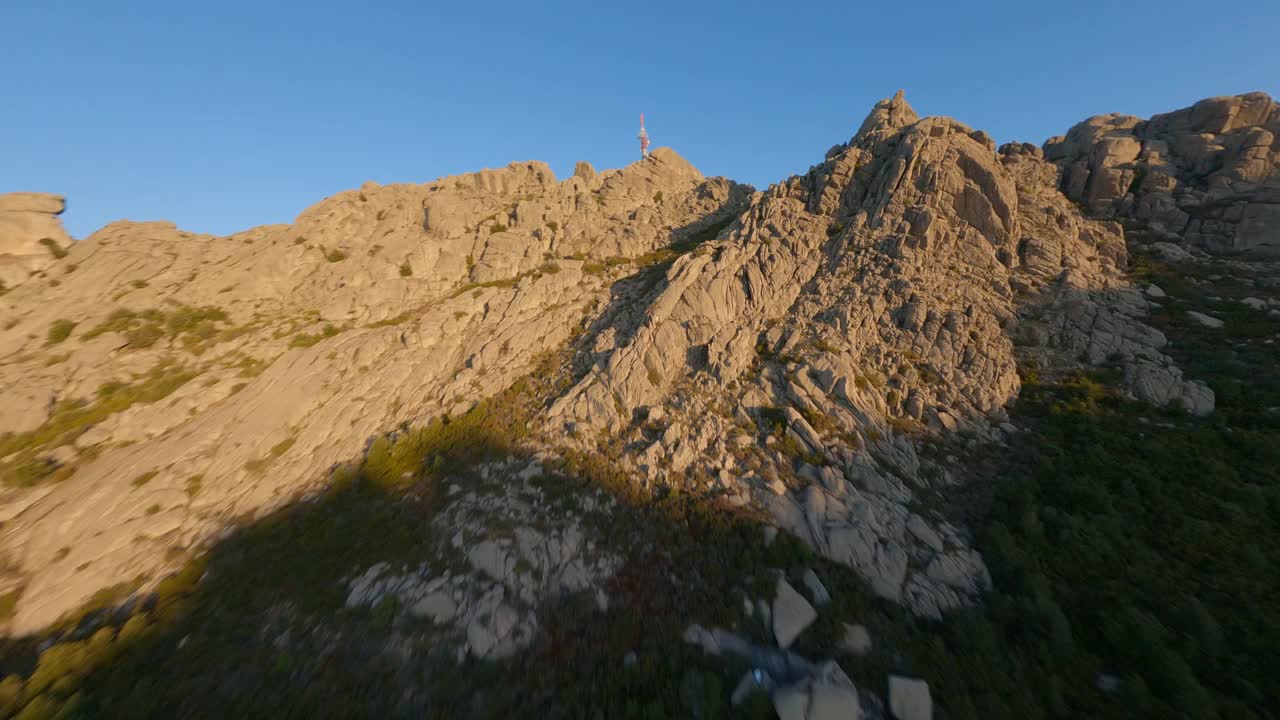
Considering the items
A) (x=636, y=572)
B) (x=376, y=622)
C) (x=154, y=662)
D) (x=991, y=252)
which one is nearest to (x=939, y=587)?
(x=636, y=572)

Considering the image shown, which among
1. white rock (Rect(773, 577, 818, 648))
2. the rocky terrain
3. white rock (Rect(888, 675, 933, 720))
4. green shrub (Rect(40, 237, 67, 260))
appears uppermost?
green shrub (Rect(40, 237, 67, 260))

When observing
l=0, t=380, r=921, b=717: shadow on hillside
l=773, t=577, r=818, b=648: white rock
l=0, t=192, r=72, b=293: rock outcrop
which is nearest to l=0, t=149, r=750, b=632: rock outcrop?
l=0, t=192, r=72, b=293: rock outcrop

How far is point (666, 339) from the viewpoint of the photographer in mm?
27812

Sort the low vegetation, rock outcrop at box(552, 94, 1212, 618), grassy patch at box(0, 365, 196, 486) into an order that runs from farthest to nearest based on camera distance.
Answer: the low vegetation
grassy patch at box(0, 365, 196, 486)
rock outcrop at box(552, 94, 1212, 618)

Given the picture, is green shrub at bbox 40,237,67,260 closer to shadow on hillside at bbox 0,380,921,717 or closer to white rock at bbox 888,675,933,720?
shadow on hillside at bbox 0,380,921,717

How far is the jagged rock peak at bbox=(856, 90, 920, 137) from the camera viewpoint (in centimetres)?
4225

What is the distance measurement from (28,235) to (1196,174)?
107336 mm

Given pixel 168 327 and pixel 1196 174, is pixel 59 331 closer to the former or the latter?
pixel 168 327

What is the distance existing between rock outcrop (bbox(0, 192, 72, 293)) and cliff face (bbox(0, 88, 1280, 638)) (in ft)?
0.86

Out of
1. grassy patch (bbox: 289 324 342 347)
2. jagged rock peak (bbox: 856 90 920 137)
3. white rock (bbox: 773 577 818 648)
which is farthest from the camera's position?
jagged rock peak (bbox: 856 90 920 137)

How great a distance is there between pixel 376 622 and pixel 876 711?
1929 centimetres

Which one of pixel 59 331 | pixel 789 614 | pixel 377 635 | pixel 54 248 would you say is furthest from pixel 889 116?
pixel 54 248

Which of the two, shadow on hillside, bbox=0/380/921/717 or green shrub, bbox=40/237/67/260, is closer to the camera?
shadow on hillside, bbox=0/380/921/717

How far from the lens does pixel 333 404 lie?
2652 centimetres
